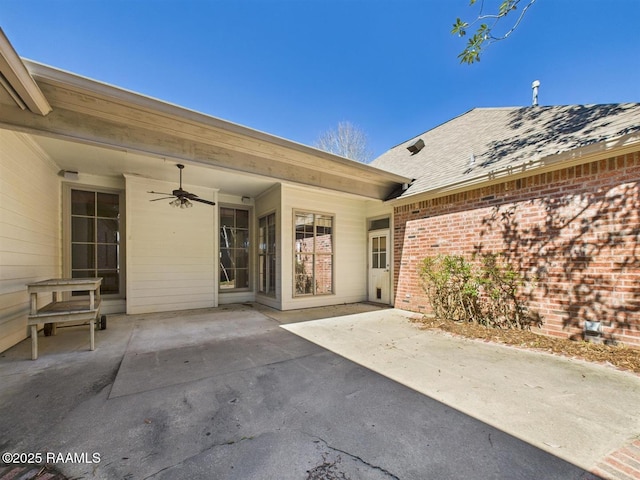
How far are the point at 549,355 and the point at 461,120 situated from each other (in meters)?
7.10

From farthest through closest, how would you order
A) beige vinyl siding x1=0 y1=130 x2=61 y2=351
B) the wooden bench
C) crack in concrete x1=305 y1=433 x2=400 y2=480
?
beige vinyl siding x1=0 y1=130 x2=61 y2=351 → the wooden bench → crack in concrete x1=305 y1=433 x2=400 y2=480

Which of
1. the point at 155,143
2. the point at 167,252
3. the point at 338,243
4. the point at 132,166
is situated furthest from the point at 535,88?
the point at 167,252

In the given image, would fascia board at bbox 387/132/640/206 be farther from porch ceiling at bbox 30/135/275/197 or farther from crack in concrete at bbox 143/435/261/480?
crack in concrete at bbox 143/435/261/480

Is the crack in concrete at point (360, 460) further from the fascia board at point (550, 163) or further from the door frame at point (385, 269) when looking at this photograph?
the door frame at point (385, 269)

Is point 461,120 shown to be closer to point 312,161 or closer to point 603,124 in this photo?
point 603,124

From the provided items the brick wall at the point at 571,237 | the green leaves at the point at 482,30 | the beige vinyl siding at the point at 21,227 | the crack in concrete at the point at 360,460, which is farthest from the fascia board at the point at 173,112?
the crack in concrete at the point at 360,460

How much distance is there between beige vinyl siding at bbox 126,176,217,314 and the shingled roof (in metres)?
5.17

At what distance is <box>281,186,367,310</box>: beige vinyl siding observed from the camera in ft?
20.3

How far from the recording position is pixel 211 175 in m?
5.69

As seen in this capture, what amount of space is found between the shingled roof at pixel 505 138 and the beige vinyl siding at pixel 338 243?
5.37 ft

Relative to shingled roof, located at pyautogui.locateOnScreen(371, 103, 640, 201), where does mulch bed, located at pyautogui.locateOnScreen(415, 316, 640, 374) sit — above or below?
below

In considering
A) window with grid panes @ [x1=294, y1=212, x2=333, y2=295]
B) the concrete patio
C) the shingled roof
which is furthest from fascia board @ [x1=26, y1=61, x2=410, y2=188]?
the concrete patio

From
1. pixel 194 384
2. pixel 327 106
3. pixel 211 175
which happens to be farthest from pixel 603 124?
pixel 327 106

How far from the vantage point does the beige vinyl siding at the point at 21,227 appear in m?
3.47
